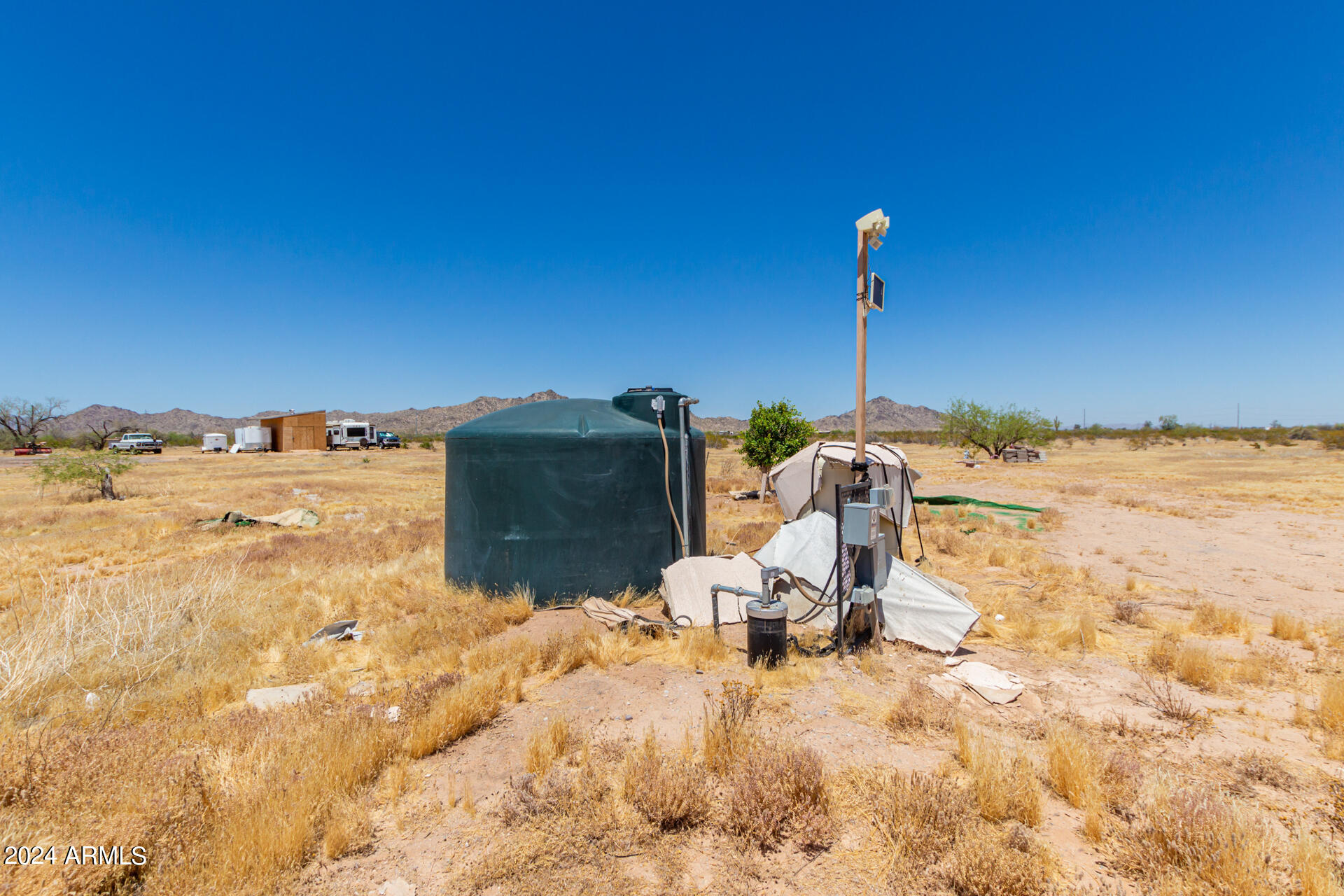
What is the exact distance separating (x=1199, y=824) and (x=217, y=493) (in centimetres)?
2870

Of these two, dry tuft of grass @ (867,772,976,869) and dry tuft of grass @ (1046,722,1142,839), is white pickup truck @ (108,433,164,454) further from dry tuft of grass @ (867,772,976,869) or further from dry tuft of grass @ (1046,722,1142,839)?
dry tuft of grass @ (1046,722,1142,839)

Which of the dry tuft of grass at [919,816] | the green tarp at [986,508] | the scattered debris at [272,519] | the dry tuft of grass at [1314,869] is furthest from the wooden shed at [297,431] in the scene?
the dry tuft of grass at [1314,869]

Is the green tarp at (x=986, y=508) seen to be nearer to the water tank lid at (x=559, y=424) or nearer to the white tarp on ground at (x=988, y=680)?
the white tarp on ground at (x=988, y=680)

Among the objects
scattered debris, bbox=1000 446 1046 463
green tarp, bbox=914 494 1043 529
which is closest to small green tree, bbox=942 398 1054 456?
scattered debris, bbox=1000 446 1046 463

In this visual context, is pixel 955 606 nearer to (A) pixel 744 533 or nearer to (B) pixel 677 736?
(B) pixel 677 736

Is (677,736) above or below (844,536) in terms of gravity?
below

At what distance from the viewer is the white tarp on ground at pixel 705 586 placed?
24.2ft

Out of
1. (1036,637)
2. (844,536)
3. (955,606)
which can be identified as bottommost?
(1036,637)

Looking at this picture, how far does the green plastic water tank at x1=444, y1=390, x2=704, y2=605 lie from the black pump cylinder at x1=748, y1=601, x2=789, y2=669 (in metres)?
2.79

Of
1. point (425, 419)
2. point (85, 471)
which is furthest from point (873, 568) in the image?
point (425, 419)

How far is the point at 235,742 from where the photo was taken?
426 centimetres

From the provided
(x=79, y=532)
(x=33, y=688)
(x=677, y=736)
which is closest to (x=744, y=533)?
(x=677, y=736)

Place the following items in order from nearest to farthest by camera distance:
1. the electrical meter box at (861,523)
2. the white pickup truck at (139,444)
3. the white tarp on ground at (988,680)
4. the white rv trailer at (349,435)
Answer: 1. the white tarp on ground at (988,680)
2. the electrical meter box at (861,523)
3. the white pickup truck at (139,444)
4. the white rv trailer at (349,435)

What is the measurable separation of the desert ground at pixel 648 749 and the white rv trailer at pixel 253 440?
176 feet
